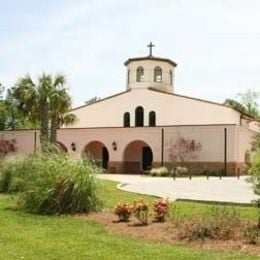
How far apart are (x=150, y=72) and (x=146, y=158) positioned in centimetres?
861

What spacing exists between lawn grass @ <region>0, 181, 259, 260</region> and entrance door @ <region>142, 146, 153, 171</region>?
3383cm

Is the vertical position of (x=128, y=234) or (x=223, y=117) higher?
(x=223, y=117)

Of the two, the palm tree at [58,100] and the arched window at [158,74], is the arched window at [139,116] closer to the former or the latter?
the arched window at [158,74]

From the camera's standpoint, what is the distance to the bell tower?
5050 centimetres

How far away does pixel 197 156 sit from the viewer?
139 feet

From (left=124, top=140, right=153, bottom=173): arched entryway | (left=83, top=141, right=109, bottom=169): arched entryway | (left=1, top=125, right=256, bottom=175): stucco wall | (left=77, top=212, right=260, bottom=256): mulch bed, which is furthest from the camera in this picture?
(left=83, top=141, right=109, bottom=169): arched entryway

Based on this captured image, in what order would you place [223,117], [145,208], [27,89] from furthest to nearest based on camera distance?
[223,117]
[27,89]
[145,208]

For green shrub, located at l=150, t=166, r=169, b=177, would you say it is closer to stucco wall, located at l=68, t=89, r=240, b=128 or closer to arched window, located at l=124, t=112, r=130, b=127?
stucco wall, located at l=68, t=89, r=240, b=128

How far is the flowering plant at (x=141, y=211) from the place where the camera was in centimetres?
1158

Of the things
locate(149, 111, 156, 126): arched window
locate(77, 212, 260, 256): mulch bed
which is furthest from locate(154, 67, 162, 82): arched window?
locate(77, 212, 260, 256): mulch bed

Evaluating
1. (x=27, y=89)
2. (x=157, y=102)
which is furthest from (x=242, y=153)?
(x=27, y=89)

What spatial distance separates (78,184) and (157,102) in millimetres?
34493

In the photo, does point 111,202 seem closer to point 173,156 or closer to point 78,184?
point 78,184

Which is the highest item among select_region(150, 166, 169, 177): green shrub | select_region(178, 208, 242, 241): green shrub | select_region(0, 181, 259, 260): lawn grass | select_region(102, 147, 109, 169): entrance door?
select_region(102, 147, 109, 169): entrance door
